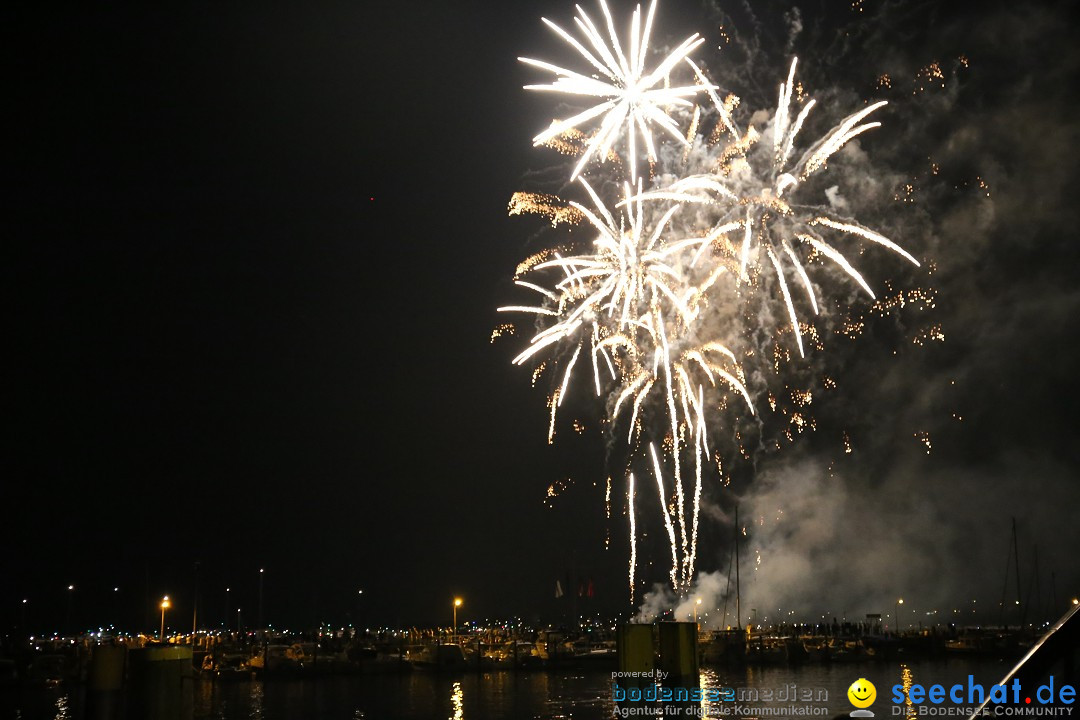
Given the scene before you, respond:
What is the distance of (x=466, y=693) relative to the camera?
35.0 metres

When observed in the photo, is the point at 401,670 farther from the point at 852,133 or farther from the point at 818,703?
the point at 852,133

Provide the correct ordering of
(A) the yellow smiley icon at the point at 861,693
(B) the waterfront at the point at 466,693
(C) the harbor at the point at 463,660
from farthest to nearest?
(C) the harbor at the point at 463,660 < (B) the waterfront at the point at 466,693 < (A) the yellow smiley icon at the point at 861,693

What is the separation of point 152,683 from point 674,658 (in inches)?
475

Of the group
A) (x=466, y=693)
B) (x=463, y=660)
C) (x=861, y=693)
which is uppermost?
(x=861, y=693)

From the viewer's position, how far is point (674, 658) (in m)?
19.3

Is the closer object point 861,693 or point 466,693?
point 861,693

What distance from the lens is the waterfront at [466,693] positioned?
2741 centimetres

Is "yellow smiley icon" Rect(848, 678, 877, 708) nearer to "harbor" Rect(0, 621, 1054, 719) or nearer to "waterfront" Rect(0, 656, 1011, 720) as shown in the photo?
"waterfront" Rect(0, 656, 1011, 720)

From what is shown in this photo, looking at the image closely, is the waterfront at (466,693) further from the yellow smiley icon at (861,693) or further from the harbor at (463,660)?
the yellow smiley icon at (861,693)

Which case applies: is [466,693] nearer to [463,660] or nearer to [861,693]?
[463,660]

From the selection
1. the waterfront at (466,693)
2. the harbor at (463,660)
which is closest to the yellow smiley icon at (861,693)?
the waterfront at (466,693)

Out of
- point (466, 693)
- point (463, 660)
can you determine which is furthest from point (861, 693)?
point (463, 660)

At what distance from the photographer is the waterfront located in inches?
1079

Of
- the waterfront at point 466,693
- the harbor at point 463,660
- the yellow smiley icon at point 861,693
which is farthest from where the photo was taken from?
the harbor at point 463,660
